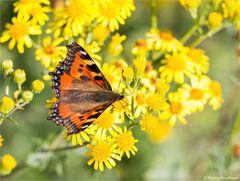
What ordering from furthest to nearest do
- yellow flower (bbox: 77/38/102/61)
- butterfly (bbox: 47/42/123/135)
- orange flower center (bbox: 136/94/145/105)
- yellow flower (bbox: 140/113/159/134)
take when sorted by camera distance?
yellow flower (bbox: 77/38/102/61), orange flower center (bbox: 136/94/145/105), yellow flower (bbox: 140/113/159/134), butterfly (bbox: 47/42/123/135)

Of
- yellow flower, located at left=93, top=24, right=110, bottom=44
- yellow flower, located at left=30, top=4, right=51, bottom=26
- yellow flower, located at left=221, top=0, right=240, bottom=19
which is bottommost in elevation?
yellow flower, located at left=93, top=24, right=110, bottom=44

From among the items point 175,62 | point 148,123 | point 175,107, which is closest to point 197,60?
point 175,62

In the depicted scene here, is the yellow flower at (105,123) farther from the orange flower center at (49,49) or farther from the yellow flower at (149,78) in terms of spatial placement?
the orange flower center at (49,49)

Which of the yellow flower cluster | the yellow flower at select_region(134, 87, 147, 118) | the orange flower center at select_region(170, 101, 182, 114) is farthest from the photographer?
the orange flower center at select_region(170, 101, 182, 114)

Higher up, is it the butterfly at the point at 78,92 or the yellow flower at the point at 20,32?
the yellow flower at the point at 20,32

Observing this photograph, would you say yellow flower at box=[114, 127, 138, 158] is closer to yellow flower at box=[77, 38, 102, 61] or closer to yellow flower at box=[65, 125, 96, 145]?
yellow flower at box=[65, 125, 96, 145]

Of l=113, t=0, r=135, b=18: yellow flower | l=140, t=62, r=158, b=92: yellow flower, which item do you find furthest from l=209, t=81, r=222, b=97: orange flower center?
l=113, t=0, r=135, b=18: yellow flower

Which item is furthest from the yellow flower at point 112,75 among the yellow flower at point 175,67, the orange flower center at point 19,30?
the orange flower center at point 19,30

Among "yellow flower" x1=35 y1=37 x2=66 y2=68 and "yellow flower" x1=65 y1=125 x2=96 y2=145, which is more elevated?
"yellow flower" x1=35 y1=37 x2=66 y2=68
